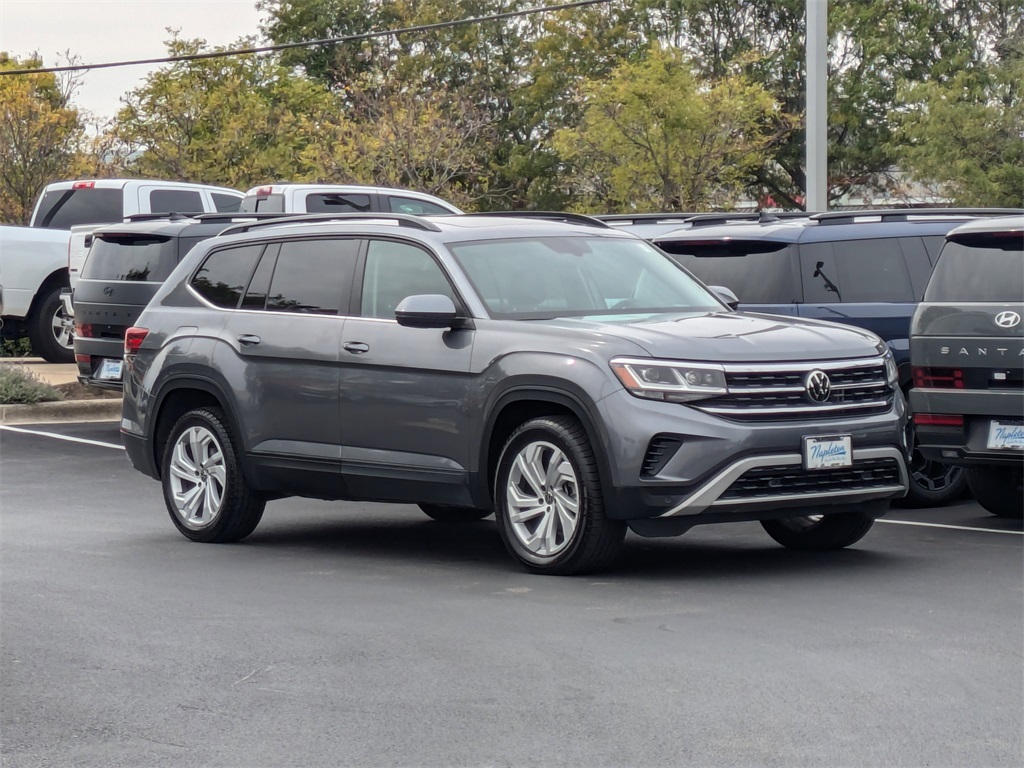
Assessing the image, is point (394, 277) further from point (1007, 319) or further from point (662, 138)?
point (662, 138)

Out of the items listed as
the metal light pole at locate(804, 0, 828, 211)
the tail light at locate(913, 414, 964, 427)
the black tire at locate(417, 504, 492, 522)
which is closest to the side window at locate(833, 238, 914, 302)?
the tail light at locate(913, 414, 964, 427)

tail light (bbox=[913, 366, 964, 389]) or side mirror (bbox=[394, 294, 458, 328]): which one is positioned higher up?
side mirror (bbox=[394, 294, 458, 328])

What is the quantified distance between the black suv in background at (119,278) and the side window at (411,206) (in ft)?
16.5

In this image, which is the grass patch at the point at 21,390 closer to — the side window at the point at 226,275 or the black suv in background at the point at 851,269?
the side window at the point at 226,275

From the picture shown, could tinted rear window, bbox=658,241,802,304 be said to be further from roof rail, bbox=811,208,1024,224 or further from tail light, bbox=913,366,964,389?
tail light, bbox=913,366,964,389

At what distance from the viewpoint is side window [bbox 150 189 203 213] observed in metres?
22.3

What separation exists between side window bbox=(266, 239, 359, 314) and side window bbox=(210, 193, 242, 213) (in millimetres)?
12626

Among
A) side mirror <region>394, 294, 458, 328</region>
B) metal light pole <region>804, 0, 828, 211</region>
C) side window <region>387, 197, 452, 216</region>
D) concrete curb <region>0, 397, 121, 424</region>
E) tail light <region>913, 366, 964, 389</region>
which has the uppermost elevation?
metal light pole <region>804, 0, 828, 211</region>

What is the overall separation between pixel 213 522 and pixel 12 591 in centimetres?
201

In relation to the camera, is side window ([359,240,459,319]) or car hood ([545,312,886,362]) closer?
car hood ([545,312,886,362])

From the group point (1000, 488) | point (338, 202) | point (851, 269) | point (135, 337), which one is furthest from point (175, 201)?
point (1000, 488)

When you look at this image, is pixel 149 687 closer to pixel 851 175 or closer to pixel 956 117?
pixel 956 117

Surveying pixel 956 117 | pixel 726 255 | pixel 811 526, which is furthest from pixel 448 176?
pixel 811 526

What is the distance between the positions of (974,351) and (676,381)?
2.67m
